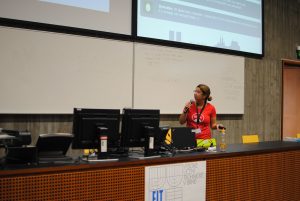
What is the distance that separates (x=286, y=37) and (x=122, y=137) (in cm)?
444

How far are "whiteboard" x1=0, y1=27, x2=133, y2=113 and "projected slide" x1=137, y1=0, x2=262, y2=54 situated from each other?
0.51 meters

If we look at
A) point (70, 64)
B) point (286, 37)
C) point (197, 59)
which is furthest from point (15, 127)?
point (286, 37)

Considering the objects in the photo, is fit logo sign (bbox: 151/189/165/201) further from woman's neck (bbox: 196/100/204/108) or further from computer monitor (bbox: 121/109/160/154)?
woman's neck (bbox: 196/100/204/108)

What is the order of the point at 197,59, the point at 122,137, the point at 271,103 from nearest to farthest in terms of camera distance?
1. the point at 122,137
2. the point at 197,59
3. the point at 271,103

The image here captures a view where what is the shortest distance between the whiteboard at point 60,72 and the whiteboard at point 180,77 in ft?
0.63

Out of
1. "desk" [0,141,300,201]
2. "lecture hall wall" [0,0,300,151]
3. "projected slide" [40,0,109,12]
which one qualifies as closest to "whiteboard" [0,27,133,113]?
"projected slide" [40,0,109,12]

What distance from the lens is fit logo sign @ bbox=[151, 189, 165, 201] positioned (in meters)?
2.24

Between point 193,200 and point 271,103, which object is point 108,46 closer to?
point 193,200

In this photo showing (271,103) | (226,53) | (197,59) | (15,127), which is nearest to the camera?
(15,127)

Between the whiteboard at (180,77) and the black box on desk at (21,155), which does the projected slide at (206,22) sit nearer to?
the whiteboard at (180,77)

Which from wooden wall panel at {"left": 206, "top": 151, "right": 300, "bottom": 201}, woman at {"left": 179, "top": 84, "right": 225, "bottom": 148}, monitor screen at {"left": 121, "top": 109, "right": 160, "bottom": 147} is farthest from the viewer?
woman at {"left": 179, "top": 84, "right": 225, "bottom": 148}

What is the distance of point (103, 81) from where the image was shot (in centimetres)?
373

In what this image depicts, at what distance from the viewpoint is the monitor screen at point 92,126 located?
7.30 feet

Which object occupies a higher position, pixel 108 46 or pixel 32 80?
pixel 108 46
